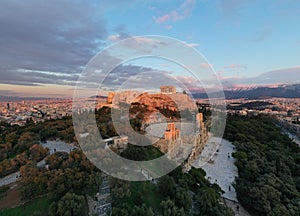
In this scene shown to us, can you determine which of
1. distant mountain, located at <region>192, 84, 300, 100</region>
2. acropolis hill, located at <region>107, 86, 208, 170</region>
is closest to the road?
acropolis hill, located at <region>107, 86, 208, 170</region>

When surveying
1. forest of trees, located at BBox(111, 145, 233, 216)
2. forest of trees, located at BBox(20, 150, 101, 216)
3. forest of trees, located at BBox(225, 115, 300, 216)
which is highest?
forest of trees, located at BBox(20, 150, 101, 216)

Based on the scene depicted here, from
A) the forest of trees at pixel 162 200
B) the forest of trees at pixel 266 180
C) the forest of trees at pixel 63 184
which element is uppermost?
the forest of trees at pixel 63 184

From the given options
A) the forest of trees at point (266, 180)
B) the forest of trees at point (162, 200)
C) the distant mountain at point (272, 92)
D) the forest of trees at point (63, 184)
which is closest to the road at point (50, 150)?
the forest of trees at point (63, 184)

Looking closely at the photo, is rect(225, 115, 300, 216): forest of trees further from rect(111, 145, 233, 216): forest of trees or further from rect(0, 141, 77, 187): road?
rect(0, 141, 77, 187): road

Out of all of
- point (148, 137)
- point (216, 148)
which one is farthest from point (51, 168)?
point (216, 148)

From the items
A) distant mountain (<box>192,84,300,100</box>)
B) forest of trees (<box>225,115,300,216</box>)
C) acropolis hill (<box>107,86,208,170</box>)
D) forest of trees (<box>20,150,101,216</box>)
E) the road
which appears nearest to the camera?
forest of trees (<box>20,150,101,216</box>)

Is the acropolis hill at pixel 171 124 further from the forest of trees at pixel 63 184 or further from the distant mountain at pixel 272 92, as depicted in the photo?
the distant mountain at pixel 272 92

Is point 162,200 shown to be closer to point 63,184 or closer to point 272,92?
point 63,184

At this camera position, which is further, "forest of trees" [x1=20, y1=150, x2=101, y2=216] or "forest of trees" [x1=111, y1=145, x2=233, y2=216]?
"forest of trees" [x1=20, y1=150, x2=101, y2=216]

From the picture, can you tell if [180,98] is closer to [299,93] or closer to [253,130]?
[253,130]
